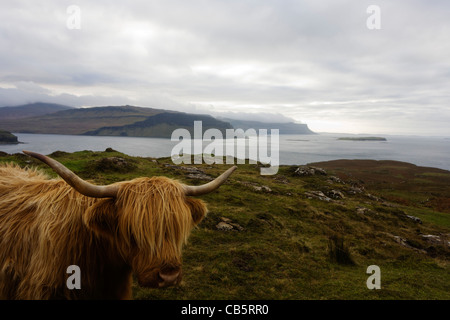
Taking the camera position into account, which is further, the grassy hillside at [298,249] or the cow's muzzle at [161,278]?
the grassy hillside at [298,249]

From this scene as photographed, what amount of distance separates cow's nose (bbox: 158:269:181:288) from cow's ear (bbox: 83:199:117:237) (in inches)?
36.3

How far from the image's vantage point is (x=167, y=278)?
8.86 ft

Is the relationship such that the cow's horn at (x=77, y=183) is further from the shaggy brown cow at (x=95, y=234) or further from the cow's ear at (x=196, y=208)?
the cow's ear at (x=196, y=208)

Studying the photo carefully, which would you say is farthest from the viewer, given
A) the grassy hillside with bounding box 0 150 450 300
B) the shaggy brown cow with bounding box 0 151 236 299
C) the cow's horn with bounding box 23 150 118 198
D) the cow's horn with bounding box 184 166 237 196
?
the grassy hillside with bounding box 0 150 450 300

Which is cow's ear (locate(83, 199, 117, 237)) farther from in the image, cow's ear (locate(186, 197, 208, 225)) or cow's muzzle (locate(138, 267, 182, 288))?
cow's ear (locate(186, 197, 208, 225))

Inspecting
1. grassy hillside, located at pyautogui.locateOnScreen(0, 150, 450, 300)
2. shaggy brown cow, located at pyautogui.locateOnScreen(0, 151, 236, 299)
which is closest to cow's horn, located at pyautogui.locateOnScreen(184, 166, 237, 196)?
shaggy brown cow, located at pyautogui.locateOnScreen(0, 151, 236, 299)

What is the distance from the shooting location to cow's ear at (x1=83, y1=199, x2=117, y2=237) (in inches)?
116

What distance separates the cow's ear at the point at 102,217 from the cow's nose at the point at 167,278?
0.92 metres

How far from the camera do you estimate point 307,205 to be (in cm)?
1589

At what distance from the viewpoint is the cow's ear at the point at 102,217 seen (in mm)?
2943

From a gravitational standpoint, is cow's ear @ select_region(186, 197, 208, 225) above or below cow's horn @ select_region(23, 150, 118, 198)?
Result: below

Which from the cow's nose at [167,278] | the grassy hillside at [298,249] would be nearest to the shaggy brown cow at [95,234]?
the cow's nose at [167,278]
